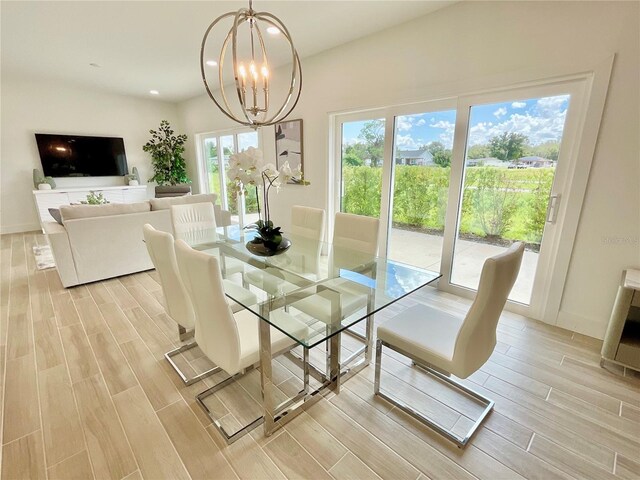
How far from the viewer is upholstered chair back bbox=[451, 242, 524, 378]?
1.21 metres

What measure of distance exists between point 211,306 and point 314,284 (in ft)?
2.43

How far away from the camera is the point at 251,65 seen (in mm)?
1718

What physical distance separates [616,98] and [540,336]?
1.79 metres

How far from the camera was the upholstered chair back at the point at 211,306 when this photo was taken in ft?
4.06

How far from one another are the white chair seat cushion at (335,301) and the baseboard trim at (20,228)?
6.85 meters

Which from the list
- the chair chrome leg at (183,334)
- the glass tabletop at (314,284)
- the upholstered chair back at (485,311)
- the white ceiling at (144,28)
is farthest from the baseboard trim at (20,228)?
the upholstered chair back at (485,311)

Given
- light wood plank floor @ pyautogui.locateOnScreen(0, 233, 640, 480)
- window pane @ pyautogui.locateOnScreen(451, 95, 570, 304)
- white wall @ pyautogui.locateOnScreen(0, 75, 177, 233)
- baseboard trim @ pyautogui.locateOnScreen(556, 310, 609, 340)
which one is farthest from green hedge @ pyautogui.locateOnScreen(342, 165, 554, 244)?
white wall @ pyautogui.locateOnScreen(0, 75, 177, 233)

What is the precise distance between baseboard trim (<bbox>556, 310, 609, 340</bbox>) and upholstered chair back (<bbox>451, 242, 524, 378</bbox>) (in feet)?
5.04

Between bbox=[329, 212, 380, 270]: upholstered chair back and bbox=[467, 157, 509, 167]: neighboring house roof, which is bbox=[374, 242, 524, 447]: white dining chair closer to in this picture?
bbox=[329, 212, 380, 270]: upholstered chair back

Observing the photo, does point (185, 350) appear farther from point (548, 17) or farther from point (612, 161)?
point (548, 17)

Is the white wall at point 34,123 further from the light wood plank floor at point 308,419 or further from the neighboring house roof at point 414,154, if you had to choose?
the neighboring house roof at point 414,154

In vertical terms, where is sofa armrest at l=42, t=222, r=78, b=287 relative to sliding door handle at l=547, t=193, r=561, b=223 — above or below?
below

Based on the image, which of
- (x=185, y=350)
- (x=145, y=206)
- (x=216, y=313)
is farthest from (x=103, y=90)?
(x=216, y=313)

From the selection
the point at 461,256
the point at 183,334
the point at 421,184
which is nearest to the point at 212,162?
the point at 421,184
